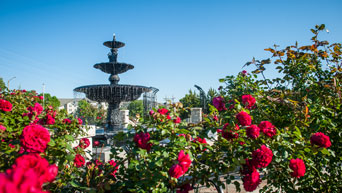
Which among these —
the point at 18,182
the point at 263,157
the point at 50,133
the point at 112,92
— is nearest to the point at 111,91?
the point at 112,92

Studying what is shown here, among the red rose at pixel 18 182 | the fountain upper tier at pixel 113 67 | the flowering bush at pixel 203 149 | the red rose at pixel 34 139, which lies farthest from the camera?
the fountain upper tier at pixel 113 67

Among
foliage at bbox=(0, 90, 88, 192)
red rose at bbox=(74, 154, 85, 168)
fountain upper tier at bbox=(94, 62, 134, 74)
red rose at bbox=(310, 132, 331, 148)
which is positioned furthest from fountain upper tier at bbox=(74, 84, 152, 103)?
red rose at bbox=(310, 132, 331, 148)

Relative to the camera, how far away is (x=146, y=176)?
1525 mm

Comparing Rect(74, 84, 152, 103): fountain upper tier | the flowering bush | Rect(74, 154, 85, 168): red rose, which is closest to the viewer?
the flowering bush

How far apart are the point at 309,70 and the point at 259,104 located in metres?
1.01

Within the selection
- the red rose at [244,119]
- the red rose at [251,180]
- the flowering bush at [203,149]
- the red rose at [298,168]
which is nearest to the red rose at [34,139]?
the flowering bush at [203,149]

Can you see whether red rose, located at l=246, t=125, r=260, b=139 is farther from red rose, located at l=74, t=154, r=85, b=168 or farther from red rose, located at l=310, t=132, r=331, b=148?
red rose, located at l=74, t=154, r=85, b=168

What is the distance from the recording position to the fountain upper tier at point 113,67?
10727 mm

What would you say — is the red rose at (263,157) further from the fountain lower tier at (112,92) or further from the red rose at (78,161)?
the fountain lower tier at (112,92)

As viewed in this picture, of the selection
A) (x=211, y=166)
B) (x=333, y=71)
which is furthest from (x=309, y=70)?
(x=211, y=166)

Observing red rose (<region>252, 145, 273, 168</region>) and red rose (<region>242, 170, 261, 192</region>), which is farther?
red rose (<region>242, 170, 261, 192</region>)

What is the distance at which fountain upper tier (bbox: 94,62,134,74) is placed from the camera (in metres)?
10.7

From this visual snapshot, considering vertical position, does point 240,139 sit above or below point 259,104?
below

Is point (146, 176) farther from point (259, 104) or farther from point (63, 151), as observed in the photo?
point (259, 104)
